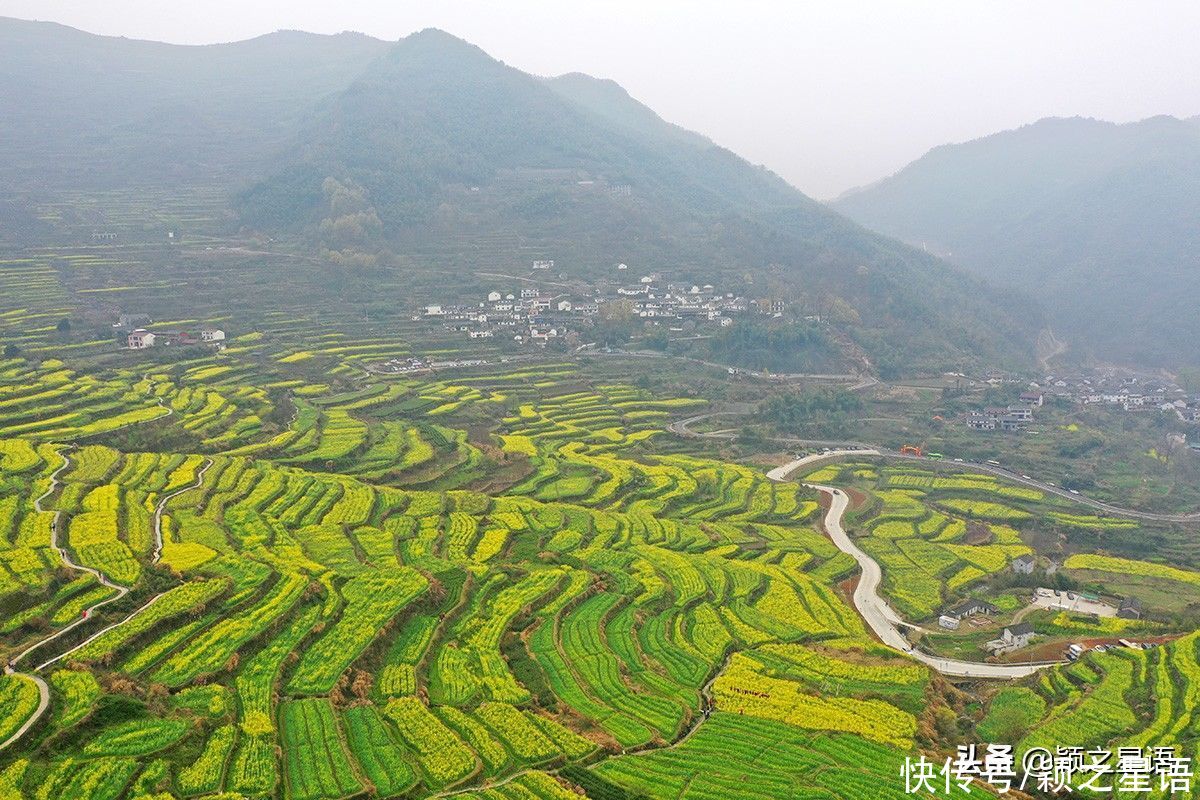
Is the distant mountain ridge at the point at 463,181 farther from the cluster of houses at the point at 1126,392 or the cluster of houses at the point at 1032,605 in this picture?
the cluster of houses at the point at 1032,605

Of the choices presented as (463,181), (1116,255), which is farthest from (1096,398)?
(463,181)

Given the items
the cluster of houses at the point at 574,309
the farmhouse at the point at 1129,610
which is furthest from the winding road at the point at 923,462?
the cluster of houses at the point at 574,309

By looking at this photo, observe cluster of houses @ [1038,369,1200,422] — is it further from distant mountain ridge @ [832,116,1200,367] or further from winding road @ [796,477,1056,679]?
winding road @ [796,477,1056,679]

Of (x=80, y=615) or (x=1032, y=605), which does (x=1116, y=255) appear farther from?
(x=80, y=615)

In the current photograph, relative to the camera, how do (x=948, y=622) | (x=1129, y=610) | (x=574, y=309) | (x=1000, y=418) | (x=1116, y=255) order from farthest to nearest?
(x=1116, y=255) < (x=574, y=309) < (x=1000, y=418) < (x=1129, y=610) < (x=948, y=622)

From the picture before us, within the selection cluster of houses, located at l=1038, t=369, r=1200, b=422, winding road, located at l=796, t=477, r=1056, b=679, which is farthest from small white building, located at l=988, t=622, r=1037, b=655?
cluster of houses, located at l=1038, t=369, r=1200, b=422

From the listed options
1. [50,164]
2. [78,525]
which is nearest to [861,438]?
[78,525]
